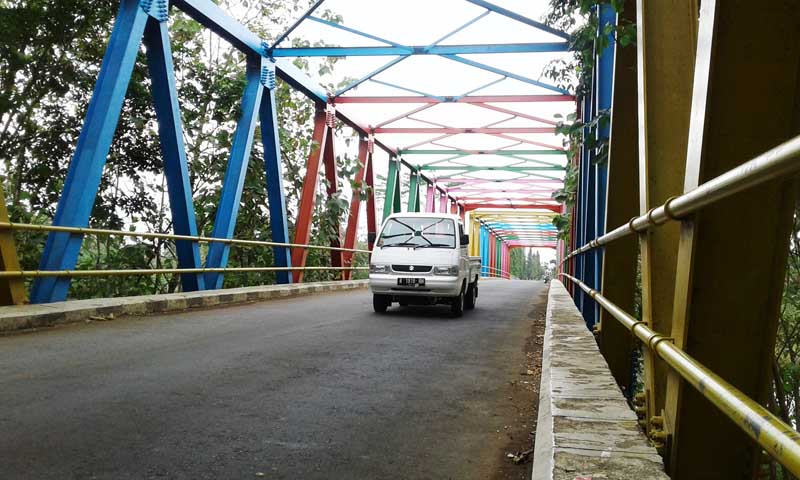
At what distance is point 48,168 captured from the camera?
9977 millimetres

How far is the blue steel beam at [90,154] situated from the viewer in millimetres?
7113

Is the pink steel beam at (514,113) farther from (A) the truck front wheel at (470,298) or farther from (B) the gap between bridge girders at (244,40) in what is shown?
(A) the truck front wheel at (470,298)

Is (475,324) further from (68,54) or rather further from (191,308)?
(68,54)

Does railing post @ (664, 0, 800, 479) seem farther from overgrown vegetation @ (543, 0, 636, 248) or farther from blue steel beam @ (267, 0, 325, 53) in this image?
blue steel beam @ (267, 0, 325, 53)

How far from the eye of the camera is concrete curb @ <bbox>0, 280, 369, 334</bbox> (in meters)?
6.18

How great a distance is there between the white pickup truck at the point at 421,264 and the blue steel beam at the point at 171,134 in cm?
287

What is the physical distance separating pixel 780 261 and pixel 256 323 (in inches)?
256

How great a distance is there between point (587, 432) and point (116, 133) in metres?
10.5

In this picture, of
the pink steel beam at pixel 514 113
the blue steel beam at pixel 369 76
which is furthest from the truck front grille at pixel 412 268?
the pink steel beam at pixel 514 113

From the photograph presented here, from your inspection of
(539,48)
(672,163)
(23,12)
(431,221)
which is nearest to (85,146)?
(23,12)

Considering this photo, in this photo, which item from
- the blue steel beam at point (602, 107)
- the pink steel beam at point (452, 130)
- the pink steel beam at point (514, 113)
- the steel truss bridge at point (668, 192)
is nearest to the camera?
the steel truss bridge at point (668, 192)

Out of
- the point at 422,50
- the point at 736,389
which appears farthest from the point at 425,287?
the point at 736,389

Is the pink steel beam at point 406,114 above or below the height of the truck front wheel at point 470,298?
above

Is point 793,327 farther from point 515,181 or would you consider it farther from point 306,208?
point 515,181
